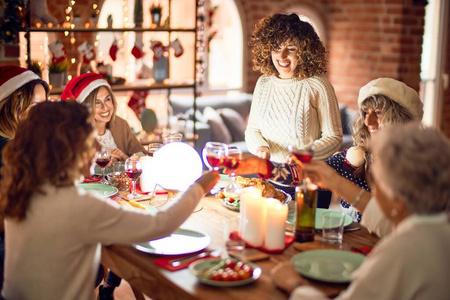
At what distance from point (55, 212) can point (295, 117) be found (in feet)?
4.83

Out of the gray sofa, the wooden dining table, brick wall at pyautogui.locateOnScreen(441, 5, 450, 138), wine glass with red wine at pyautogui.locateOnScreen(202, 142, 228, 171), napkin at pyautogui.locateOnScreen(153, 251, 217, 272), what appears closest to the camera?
the wooden dining table

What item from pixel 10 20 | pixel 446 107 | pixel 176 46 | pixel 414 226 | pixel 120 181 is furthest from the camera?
pixel 446 107

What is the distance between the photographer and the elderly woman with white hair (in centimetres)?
123

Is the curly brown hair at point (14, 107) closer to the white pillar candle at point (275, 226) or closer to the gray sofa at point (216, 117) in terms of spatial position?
the white pillar candle at point (275, 226)

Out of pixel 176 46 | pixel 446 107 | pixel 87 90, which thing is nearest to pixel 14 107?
pixel 87 90

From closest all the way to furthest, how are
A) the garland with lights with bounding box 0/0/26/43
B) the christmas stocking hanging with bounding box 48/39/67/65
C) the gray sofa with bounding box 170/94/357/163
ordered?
the garland with lights with bounding box 0/0/26/43 → the christmas stocking hanging with bounding box 48/39/67/65 → the gray sofa with bounding box 170/94/357/163

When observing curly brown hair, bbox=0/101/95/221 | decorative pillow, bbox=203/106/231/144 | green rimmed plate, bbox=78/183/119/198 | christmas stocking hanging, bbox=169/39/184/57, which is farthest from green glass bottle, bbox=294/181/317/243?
decorative pillow, bbox=203/106/231/144

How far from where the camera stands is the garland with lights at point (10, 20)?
3.49 metres

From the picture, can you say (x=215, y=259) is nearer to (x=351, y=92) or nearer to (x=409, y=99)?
(x=409, y=99)

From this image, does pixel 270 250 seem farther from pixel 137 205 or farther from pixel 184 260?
pixel 137 205

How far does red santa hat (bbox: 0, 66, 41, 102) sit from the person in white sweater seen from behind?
1.01 m

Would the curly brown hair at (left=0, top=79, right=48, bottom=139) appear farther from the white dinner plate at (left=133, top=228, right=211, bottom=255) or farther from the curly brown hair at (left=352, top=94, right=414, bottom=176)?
the curly brown hair at (left=352, top=94, right=414, bottom=176)

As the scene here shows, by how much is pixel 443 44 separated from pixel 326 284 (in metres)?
5.52

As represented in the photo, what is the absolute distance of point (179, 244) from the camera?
6.12 feet
